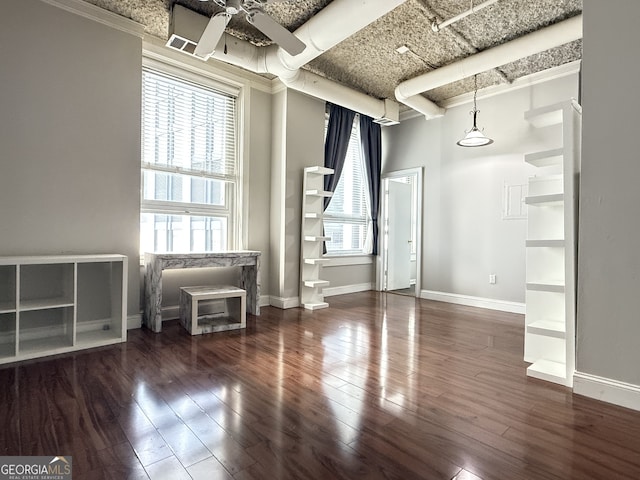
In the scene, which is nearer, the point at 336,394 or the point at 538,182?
the point at 336,394

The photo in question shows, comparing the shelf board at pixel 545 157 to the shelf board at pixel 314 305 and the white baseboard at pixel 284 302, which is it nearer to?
the shelf board at pixel 314 305

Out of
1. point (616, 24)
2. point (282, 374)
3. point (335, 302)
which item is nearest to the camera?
point (616, 24)

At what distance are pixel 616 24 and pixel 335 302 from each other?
13.1 ft

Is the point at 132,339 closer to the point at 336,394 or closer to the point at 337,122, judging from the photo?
the point at 336,394

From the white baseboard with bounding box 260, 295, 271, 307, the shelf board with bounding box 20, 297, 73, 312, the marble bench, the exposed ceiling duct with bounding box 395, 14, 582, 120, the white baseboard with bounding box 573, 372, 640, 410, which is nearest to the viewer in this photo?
the white baseboard with bounding box 573, 372, 640, 410

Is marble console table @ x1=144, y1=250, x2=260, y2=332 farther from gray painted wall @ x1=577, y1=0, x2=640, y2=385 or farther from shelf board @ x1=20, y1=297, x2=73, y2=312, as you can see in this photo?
gray painted wall @ x1=577, y1=0, x2=640, y2=385

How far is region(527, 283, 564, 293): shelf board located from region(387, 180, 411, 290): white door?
11.7 feet

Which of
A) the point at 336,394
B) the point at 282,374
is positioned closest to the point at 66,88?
the point at 282,374

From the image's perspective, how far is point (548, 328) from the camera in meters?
2.45

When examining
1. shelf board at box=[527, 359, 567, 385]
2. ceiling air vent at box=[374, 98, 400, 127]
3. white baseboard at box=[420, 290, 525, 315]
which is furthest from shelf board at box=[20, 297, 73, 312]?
white baseboard at box=[420, 290, 525, 315]

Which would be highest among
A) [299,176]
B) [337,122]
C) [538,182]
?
[337,122]

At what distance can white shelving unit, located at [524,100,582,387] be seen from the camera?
2.31 meters

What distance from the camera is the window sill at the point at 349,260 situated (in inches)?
219

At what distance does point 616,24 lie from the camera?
207 centimetres
